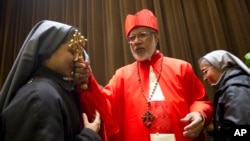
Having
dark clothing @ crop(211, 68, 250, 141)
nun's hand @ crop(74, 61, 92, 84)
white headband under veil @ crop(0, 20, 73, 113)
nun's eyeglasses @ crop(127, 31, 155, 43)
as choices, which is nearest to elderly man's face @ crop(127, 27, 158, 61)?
nun's eyeglasses @ crop(127, 31, 155, 43)

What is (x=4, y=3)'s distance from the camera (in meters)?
3.46

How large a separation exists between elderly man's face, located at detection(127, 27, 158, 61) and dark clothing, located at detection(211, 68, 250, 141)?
1.91 feet

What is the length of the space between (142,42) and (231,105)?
0.81 m

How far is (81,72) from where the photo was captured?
4.38ft

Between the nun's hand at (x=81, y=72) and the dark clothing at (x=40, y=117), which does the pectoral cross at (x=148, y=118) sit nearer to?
the nun's hand at (x=81, y=72)

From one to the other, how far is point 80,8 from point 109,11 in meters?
0.36

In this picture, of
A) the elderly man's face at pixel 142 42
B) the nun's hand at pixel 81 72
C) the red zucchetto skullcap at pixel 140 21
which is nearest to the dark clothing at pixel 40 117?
the nun's hand at pixel 81 72

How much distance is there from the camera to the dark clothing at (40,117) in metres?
0.94

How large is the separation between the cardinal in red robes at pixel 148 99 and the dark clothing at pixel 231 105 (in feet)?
0.32

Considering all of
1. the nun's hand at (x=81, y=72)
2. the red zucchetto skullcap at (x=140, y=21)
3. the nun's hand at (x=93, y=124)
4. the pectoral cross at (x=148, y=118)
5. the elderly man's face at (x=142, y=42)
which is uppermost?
the red zucchetto skullcap at (x=140, y=21)

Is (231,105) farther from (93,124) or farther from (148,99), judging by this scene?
(93,124)

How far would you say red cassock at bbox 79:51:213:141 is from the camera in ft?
5.24

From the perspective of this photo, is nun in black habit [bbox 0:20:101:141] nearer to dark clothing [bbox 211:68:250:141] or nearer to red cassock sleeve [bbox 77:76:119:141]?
red cassock sleeve [bbox 77:76:119:141]

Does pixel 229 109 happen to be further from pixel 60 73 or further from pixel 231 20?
pixel 231 20
